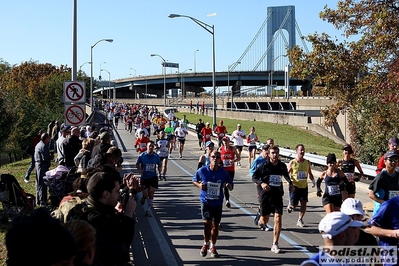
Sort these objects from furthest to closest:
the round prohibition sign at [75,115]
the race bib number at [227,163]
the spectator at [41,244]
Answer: the round prohibition sign at [75,115], the race bib number at [227,163], the spectator at [41,244]

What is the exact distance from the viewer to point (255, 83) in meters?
140

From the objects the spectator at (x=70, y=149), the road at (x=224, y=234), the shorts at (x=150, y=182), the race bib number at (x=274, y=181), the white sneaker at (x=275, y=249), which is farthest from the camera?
the spectator at (x=70, y=149)

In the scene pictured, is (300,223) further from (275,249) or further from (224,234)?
(275,249)

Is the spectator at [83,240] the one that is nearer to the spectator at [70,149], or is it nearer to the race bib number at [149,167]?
the race bib number at [149,167]

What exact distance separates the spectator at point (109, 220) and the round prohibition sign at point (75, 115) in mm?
9425

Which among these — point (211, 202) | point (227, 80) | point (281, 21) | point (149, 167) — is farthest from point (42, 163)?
point (227, 80)

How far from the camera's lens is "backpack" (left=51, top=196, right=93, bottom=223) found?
521cm

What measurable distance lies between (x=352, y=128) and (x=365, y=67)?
29.1ft

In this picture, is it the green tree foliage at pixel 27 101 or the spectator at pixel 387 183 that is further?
the green tree foliage at pixel 27 101

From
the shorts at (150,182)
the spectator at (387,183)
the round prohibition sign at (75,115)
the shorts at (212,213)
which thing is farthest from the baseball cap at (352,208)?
the round prohibition sign at (75,115)

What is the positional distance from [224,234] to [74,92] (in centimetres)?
612

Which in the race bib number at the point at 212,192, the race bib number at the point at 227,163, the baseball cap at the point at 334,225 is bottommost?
the race bib number at the point at 212,192

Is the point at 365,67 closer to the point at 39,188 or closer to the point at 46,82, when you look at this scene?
the point at 39,188

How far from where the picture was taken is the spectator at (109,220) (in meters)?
4.84
